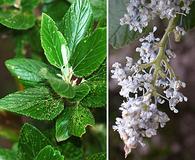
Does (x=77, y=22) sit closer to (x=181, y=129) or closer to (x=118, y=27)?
(x=118, y=27)

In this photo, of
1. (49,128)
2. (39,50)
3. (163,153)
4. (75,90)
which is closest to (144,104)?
(75,90)

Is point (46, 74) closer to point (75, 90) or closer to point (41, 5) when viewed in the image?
point (75, 90)

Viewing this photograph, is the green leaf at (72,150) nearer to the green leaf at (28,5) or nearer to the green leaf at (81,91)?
the green leaf at (81,91)

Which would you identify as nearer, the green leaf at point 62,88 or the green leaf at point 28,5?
the green leaf at point 62,88

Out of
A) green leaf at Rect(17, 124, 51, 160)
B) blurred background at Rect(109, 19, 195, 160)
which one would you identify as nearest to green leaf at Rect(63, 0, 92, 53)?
green leaf at Rect(17, 124, 51, 160)

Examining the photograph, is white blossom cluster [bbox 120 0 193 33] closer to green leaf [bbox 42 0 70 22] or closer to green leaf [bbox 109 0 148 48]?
green leaf [bbox 109 0 148 48]

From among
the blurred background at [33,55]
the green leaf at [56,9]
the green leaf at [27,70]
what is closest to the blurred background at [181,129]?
the blurred background at [33,55]
